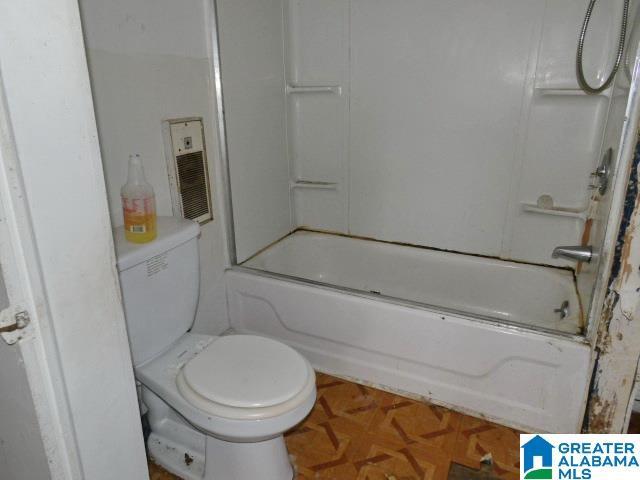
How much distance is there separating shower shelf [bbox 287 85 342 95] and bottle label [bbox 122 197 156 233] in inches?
47.5

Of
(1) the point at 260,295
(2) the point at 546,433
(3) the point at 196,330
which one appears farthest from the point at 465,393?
(3) the point at 196,330

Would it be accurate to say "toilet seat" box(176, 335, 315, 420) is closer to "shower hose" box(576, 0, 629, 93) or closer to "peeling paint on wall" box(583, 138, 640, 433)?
"peeling paint on wall" box(583, 138, 640, 433)

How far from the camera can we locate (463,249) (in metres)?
2.25

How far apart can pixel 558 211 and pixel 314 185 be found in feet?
3.79

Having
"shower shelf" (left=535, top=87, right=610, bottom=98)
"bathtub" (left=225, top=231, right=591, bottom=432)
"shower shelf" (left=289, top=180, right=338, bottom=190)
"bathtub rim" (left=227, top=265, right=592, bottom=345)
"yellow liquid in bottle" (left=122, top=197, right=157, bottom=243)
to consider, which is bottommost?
"bathtub" (left=225, top=231, right=591, bottom=432)

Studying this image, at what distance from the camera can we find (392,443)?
5.25 feet

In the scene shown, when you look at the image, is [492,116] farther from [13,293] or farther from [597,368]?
[13,293]

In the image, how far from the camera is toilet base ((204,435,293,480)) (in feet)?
4.45

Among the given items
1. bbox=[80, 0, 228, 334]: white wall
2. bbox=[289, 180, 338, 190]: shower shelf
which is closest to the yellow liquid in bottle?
bbox=[80, 0, 228, 334]: white wall

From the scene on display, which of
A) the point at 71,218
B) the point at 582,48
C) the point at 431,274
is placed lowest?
the point at 431,274

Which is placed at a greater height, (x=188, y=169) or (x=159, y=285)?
(x=188, y=169)

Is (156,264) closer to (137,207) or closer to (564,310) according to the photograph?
(137,207)

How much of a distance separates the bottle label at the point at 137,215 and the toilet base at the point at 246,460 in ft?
2.17

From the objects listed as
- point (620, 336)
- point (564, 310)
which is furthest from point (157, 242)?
point (564, 310)
